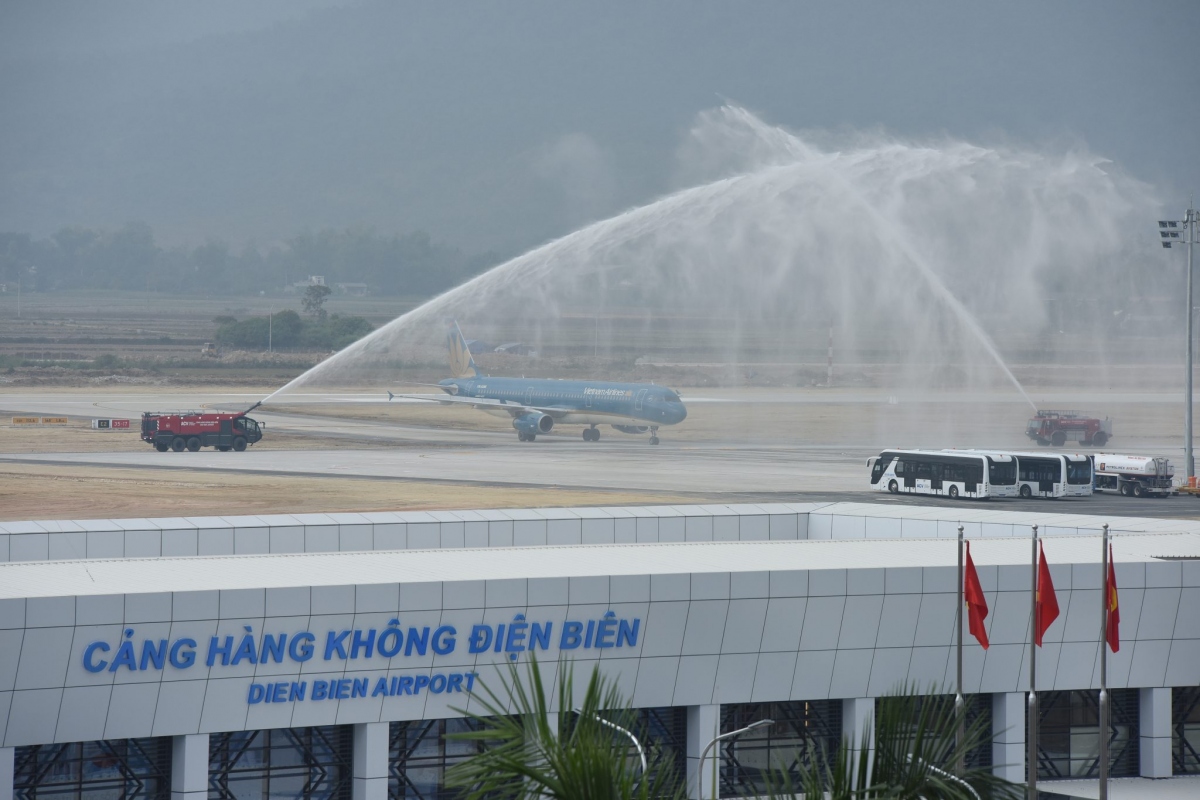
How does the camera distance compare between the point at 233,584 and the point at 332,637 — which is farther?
the point at 233,584

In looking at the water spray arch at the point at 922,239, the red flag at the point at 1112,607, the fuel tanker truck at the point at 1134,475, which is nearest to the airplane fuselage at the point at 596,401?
the water spray arch at the point at 922,239

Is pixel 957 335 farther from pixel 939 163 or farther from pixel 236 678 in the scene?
pixel 236 678

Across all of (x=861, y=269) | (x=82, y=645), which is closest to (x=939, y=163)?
(x=861, y=269)

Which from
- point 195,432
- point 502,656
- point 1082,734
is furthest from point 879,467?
point 502,656

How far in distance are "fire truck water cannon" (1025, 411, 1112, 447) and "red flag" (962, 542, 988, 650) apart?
81.4 meters

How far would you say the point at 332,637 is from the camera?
28.3 m

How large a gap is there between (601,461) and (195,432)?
97.5ft

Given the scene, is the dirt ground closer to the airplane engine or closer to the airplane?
the airplane engine

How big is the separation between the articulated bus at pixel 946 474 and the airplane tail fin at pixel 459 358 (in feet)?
201

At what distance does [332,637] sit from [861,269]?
9428cm

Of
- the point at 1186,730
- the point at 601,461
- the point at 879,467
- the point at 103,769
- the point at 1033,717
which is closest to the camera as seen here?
the point at 1033,717

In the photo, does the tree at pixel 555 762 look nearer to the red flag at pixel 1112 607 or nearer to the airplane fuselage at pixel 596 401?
the red flag at pixel 1112 607

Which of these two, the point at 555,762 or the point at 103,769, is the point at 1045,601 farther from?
the point at 103,769

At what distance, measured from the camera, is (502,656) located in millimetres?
29641
